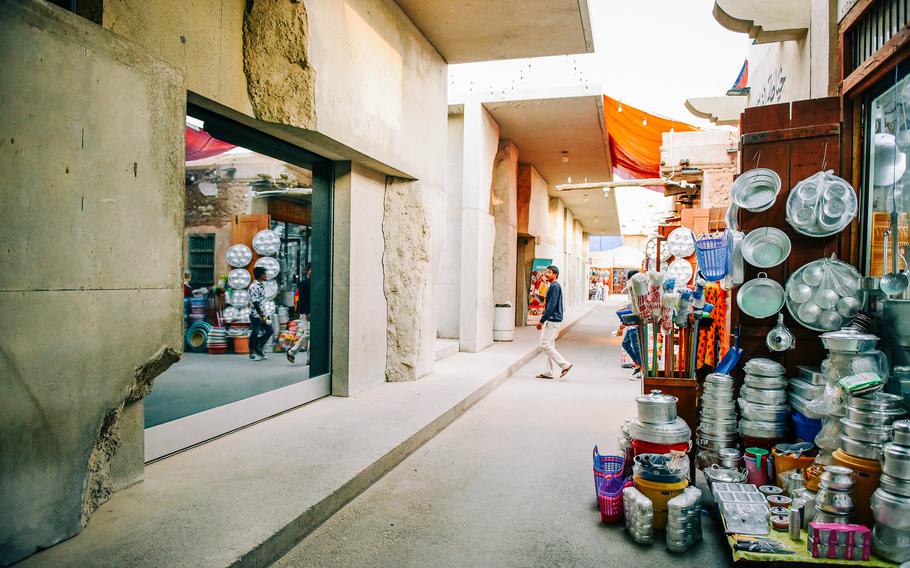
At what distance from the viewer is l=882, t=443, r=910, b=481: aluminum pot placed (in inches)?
113

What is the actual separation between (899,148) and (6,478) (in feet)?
18.9

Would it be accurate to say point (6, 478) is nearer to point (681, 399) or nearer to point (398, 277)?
point (681, 399)

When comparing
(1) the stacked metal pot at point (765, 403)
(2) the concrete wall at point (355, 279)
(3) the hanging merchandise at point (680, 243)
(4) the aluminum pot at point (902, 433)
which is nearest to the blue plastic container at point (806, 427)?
(1) the stacked metal pot at point (765, 403)

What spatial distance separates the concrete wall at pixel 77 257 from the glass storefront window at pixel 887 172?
193 inches

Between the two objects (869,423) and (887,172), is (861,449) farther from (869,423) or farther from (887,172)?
→ (887,172)

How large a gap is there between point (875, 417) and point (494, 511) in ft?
7.77

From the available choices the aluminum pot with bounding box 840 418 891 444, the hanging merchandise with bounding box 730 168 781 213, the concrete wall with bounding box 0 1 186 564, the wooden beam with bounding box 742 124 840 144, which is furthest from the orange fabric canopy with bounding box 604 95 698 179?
the concrete wall with bounding box 0 1 186 564

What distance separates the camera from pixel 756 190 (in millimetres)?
4621

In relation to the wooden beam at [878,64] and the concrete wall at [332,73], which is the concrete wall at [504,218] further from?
the wooden beam at [878,64]

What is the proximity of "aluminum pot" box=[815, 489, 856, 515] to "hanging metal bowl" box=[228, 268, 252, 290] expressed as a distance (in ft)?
16.0

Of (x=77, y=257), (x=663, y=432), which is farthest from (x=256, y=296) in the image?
(x=663, y=432)

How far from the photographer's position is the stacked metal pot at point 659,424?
382 cm

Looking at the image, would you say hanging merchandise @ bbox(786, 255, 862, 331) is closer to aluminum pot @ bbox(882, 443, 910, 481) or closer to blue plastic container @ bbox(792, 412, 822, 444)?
blue plastic container @ bbox(792, 412, 822, 444)

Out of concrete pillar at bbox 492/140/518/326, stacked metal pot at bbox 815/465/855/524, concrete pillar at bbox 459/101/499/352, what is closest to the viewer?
stacked metal pot at bbox 815/465/855/524
